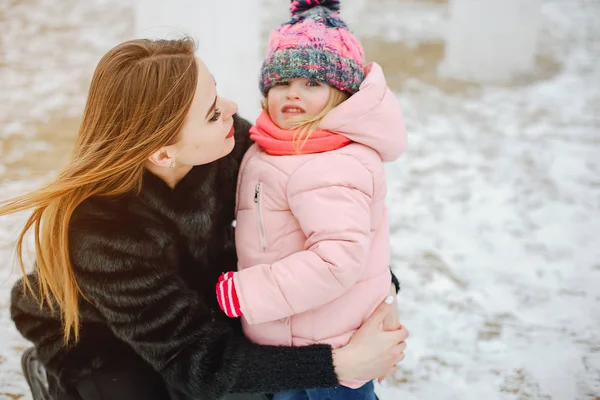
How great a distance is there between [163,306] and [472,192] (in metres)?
2.49

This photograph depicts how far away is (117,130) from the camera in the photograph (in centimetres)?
147

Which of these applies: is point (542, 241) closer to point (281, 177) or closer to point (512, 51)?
point (281, 177)

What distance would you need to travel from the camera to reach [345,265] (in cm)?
144

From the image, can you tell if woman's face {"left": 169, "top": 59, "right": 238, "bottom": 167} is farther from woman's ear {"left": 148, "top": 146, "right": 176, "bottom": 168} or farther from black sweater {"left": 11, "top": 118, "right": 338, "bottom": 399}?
black sweater {"left": 11, "top": 118, "right": 338, "bottom": 399}

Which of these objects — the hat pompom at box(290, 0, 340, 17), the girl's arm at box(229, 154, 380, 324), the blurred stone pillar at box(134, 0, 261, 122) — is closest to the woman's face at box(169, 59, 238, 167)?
the girl's arm at box(229, 154, 380, 324)

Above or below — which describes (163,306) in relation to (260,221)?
below

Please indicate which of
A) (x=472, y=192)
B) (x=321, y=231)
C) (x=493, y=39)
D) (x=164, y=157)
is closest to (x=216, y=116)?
(x=164, y=157)

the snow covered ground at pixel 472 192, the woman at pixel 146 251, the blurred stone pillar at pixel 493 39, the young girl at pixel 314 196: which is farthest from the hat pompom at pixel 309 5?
the blurred stone pillar at pixel 493 39

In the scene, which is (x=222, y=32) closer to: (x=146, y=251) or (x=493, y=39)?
(x=146, y=251)

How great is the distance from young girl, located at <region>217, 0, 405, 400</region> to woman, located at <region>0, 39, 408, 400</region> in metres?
0.08

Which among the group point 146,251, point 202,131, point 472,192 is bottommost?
point 472,192

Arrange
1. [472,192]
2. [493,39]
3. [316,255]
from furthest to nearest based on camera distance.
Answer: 1. [493,39]
2. [472,192]
3. [316,255]

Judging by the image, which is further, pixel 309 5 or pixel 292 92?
pixel 309 5

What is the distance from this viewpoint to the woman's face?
1.54 m
